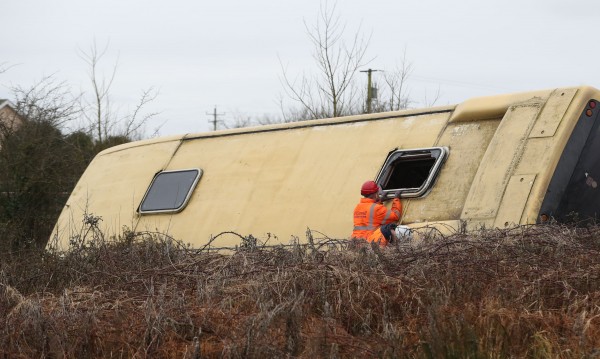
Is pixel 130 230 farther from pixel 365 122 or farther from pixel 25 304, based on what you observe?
pixel 25 304

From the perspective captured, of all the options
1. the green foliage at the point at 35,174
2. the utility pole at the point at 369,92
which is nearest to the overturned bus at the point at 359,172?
the green foliage at the point at 35,174

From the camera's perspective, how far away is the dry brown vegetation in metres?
5.62

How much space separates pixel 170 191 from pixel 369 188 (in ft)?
10.8

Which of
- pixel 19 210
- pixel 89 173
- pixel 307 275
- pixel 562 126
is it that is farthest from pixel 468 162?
pixel 19 210

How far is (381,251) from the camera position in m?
7.68

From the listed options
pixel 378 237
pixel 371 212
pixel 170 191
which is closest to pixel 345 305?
pixel 378 237

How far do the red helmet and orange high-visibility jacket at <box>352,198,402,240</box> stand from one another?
0.07m

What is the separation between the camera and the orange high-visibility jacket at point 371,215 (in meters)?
9.40

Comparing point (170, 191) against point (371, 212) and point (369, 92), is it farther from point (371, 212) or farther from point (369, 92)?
point (369, 92)

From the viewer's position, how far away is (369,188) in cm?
954

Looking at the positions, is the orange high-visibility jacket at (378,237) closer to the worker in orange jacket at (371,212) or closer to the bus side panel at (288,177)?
the worker in orange jacket at (371,212)

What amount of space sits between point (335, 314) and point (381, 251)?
1.39 m

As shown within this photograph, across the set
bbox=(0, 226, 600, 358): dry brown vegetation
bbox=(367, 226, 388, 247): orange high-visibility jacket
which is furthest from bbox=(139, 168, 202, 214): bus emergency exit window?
bbox=(0, 226, 600, 358): dry brown vegetation

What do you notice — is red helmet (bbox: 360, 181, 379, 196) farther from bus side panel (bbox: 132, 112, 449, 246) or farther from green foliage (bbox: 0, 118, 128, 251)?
green foliage (bbox: 0, 118, 128, 251)
